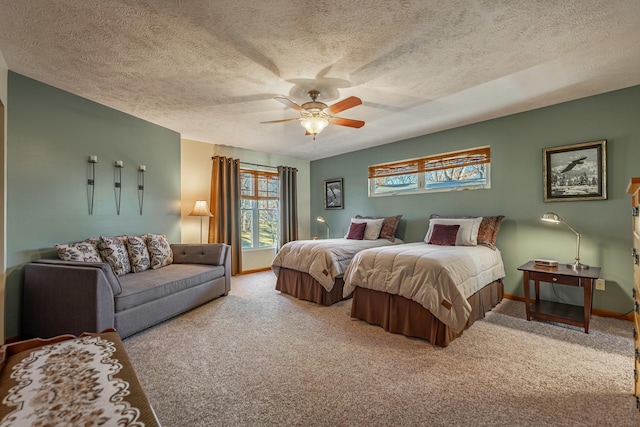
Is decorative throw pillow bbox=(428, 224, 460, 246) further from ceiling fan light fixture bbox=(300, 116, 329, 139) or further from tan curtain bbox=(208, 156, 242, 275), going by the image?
tan curtain bbox=(208, 156, 242, 275)

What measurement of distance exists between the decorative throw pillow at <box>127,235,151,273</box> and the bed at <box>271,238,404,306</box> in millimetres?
1654

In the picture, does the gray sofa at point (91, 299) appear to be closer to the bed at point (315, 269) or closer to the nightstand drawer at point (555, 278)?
the bed at point (315, 269)

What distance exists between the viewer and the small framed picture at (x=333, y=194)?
5.97 metres

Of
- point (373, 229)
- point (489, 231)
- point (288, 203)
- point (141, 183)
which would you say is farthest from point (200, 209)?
point (489, 231)

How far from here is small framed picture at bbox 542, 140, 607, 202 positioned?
3.12 m

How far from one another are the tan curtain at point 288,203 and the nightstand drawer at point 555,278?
4.26 metres

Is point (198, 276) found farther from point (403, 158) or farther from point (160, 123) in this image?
point (403, 158)

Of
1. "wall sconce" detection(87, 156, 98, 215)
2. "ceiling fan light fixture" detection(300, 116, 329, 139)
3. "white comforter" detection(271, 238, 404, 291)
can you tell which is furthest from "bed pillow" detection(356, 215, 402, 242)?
"wall sconce" detection(87, 156, 98, 215)

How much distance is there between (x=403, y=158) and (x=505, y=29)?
2.96 meters

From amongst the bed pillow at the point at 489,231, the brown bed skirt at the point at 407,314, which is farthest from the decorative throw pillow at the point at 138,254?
the bed pillow at the point at 489,231

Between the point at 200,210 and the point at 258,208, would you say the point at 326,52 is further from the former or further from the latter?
the point at 258,208

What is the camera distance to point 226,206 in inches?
201

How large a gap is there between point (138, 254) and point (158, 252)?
25cm

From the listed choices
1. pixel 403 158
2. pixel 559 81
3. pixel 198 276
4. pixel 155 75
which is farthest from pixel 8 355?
pixel 403 158
